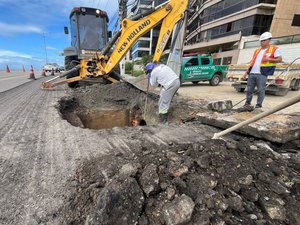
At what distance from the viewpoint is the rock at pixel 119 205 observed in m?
1.19

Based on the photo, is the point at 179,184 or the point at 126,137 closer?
the point at 179,184

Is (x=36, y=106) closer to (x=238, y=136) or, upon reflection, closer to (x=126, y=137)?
(x=126, y=137)

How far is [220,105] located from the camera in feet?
13.2

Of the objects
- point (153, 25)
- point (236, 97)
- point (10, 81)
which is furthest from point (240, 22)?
point (10, 81)

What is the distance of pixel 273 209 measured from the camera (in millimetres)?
1361

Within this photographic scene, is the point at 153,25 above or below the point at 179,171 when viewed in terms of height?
above

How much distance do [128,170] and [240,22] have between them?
25.8 m

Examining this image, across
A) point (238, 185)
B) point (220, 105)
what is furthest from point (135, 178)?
point (220, 105)

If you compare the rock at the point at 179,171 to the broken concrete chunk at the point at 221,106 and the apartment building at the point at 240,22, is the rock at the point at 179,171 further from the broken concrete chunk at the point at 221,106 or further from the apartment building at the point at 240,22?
the apartment building at the point at 240,22

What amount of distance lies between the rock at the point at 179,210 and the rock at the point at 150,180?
179mm

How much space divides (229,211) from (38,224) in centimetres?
146

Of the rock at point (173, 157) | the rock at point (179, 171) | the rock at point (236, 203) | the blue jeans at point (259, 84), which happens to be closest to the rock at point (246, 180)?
the rock at point (236, 203)

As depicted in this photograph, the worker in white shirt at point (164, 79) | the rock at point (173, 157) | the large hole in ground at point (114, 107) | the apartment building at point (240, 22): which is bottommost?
the large hole in ground at point (114, 107)

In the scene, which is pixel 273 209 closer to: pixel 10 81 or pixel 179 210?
pixel 179 210
